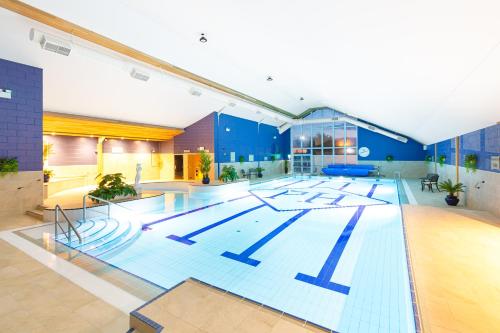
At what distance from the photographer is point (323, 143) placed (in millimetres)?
17125

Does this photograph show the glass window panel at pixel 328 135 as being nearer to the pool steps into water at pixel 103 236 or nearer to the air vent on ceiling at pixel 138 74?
the air vent on ceiling at pixel 138 74

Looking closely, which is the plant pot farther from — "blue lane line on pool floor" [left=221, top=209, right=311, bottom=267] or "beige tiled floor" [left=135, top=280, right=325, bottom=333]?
"beige tiled floor" [left=135, top=280, right=325, bottom=333]

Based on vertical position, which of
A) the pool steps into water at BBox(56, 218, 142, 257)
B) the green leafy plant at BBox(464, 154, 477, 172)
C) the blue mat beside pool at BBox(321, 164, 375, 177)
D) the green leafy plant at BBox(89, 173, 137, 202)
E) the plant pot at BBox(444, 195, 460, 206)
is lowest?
the pool steps into water at BBox(56, 218, 142, 257)

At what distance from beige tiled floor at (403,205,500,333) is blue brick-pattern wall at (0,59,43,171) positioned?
325 inches

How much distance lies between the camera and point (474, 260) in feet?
10.3

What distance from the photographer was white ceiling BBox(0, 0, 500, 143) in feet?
8.29

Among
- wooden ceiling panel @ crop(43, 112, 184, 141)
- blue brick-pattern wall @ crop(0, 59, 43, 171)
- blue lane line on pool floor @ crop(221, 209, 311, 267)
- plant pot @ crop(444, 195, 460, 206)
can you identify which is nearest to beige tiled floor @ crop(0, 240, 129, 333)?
blue lane line on pool floor @ crop(221, 209, 311, 267)

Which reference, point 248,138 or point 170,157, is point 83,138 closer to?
point 170,157

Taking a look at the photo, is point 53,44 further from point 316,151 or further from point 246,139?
point 316,151

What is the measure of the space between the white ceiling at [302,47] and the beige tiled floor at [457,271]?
7.51ft

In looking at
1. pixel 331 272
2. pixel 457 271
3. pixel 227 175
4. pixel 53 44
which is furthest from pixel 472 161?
pixel 53 44

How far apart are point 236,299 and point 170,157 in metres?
12.5

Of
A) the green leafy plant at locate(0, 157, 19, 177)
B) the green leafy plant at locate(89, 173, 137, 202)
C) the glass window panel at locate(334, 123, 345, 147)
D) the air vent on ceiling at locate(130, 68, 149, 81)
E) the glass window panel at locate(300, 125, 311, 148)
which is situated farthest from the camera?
the glass window panel at locate(300, 125, 311, 148)

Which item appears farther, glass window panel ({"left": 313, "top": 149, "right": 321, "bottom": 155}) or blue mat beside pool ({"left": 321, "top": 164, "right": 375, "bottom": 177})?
glass window panel ({"left": 313, "top": 149, "right": 321, "bottom": 155})
